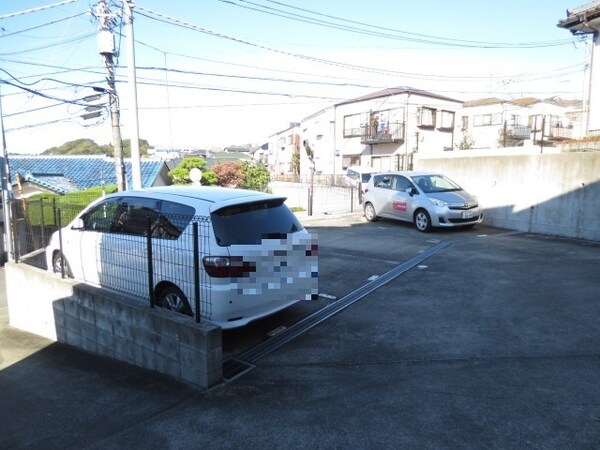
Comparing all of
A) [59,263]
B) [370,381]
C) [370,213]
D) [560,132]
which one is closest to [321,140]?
[560,132]

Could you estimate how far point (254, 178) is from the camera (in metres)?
19.7

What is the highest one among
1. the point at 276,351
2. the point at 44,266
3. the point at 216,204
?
the point at 216,204

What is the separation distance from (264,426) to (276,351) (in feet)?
4.24

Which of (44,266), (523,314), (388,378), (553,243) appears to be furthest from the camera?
(553,243)

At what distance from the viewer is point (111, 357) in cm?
470

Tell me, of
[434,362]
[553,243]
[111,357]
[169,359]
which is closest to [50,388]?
[111,357]

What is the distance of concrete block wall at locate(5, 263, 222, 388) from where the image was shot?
3641 millimetres

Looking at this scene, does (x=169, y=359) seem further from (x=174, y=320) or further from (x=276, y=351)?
(x=276, y=351)

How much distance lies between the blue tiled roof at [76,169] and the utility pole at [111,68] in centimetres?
756

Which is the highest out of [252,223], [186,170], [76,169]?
[76,169]

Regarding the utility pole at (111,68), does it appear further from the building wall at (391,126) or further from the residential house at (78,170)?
the building wall at (391,126)

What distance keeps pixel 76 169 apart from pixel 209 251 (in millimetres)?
21694

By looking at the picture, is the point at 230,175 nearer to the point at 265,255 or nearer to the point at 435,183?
the point at 435,183

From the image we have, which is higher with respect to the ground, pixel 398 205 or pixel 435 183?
pixel 435 183
